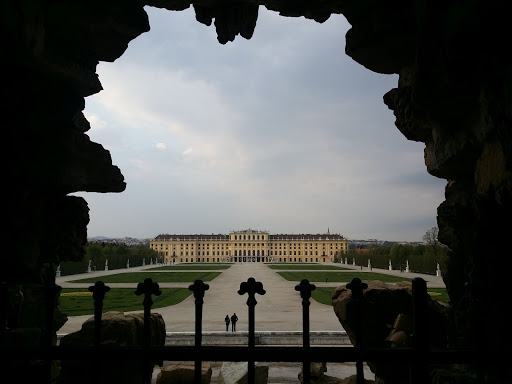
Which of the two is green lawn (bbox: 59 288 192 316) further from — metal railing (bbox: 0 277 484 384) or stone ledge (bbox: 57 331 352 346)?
metal railing (bbox: 0 277 484 384)

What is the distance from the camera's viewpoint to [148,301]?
2.34 metres

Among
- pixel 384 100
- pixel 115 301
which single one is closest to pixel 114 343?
pixel 384 100

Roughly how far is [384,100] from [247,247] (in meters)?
125

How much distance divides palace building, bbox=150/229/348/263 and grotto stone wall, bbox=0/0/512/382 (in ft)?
406

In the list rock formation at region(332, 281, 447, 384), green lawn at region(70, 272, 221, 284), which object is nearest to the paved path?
rock formation at region(332, 281, 447, 384)

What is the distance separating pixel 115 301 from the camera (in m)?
25.1

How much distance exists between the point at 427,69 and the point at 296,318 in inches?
741

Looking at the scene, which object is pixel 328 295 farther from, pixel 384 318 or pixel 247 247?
pixel 247 247

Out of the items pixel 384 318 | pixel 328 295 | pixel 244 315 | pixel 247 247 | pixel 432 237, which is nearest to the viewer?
pixel 384 318

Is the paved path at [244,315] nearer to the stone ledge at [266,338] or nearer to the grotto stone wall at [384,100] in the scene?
the stone ledge at [266,338]

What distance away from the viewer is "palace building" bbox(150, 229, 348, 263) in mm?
126938

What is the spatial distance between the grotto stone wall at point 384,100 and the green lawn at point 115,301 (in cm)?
1792

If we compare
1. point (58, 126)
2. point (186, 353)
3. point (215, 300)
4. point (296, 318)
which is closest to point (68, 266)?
point (215, 300)

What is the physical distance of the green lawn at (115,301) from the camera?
21.9m
